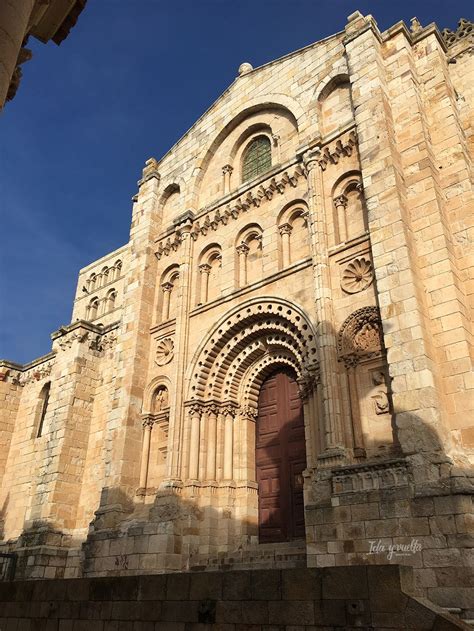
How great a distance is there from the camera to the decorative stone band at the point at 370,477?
9406 mm

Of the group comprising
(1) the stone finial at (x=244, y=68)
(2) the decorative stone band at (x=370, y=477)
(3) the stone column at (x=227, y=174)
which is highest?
(1) the stone finial at (x=244, y=68)

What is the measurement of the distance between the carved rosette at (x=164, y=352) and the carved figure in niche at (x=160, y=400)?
80 cm

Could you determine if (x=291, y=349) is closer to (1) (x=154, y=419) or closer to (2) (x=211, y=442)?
(2) (x=211, y=442)

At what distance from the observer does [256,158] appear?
58.3 feet

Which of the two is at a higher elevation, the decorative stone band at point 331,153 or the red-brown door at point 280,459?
the decorative stone band at point 331,153

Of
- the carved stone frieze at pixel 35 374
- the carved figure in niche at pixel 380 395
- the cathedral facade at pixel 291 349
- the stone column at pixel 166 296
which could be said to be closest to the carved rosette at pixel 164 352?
the cathedral facade at pixel 291 349

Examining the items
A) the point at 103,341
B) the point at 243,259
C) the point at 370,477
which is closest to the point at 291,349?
the point at 243,259

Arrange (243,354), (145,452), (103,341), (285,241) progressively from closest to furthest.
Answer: (285,241), (243,354), (145,452), (103,341)

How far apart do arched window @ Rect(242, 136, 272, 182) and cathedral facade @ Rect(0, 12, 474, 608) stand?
0.08 m

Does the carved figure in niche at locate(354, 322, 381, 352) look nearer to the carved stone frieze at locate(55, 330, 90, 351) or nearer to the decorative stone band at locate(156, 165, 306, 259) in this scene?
the decorative stone band at locate(156, 165, 306, 259)

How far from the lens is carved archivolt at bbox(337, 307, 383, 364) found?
11461mm

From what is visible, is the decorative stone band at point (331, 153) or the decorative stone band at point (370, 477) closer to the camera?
the decorative stone band at point (370, 477)

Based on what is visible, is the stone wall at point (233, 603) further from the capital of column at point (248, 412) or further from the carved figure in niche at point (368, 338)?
the capital of column at point (248, 412)

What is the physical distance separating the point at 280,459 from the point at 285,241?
18.9 feet
